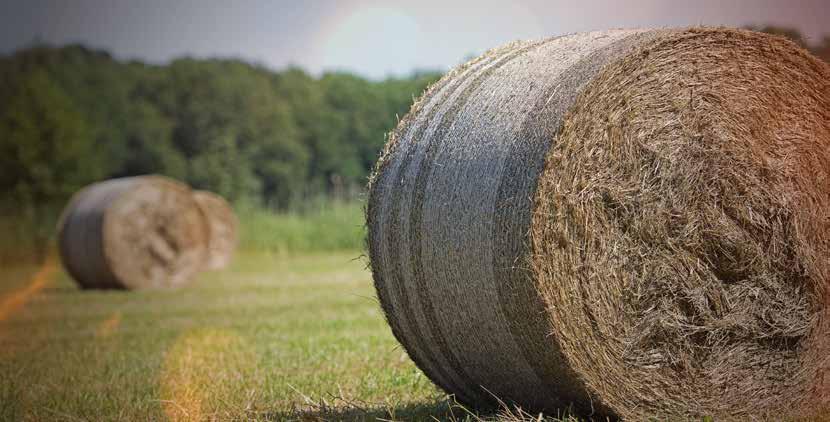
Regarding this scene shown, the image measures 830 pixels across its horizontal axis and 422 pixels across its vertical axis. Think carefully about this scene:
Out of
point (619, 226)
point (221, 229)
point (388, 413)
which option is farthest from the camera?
point (221, 229)

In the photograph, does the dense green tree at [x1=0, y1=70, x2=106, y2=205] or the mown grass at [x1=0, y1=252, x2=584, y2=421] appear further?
the dense green tree at [x1=0, y1=70, x2=106, y2=205]

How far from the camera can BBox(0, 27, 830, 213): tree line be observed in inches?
1428

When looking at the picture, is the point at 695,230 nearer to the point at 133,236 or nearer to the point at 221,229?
the point at 133,236

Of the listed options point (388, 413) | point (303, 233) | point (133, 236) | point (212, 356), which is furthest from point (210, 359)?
point (303, 233)

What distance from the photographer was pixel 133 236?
51.2 feet

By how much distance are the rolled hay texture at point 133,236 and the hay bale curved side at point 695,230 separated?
449 inches

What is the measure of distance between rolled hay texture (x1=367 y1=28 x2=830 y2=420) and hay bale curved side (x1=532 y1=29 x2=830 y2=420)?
1 centimetres

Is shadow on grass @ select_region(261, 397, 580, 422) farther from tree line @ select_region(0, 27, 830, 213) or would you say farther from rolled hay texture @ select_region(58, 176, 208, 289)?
tree line @ select_region(0, 27, 830, 213)

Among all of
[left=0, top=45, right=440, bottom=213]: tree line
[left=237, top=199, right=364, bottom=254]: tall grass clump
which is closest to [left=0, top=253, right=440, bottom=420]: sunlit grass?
[left=237, top=199, right=364, bottom=254]: tall grass clump

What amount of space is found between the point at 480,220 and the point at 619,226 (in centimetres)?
76

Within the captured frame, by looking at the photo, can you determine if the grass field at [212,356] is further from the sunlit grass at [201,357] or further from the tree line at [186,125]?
the tree line at [186,125]

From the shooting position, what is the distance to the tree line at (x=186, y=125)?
119ft

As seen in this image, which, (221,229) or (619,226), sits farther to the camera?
(221,229)

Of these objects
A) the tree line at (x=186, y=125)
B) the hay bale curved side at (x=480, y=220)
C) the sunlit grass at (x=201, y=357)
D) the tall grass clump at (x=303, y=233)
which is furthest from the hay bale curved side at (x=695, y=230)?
the tree line at (x=186, y=125)
